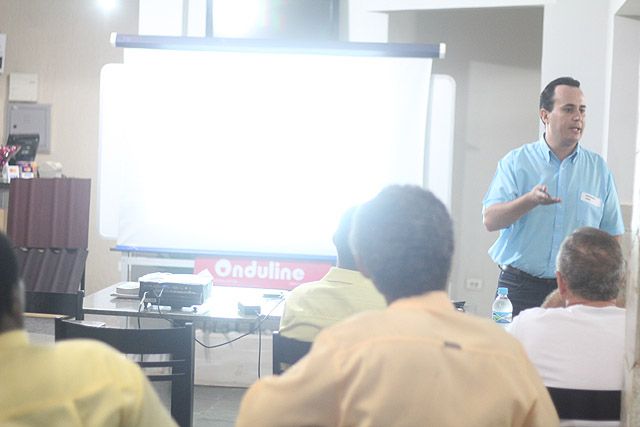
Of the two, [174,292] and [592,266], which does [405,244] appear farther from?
[174,292]

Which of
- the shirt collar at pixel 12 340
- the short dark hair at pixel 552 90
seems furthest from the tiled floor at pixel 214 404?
the shirt collar at pixel 12 340

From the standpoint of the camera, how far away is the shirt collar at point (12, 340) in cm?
117

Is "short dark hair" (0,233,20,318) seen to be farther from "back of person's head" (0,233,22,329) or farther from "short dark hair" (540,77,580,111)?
"short dark hair" (540,77,580,111)

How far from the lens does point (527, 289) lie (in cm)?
352

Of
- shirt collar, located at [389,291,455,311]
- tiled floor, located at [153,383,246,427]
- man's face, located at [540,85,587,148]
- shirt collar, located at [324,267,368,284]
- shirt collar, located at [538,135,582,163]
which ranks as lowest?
tiled floor, located at [153,383,246,427]

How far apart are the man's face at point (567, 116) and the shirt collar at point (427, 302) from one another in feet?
7.86

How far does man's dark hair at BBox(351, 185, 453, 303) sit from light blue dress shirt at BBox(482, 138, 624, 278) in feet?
7.24

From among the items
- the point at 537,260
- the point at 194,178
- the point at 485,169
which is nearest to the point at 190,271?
→ the point at 194,178

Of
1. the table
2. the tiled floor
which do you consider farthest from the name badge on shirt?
the tiled floor

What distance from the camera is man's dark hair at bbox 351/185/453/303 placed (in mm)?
1375

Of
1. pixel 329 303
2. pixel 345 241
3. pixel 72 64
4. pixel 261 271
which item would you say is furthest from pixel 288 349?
pixel 72 64

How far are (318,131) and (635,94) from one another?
1630 millimetres

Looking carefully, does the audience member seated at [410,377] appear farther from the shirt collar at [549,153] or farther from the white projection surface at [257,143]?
the white projection surface at [257,143]

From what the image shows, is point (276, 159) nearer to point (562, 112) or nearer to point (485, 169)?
point (562, 112)
